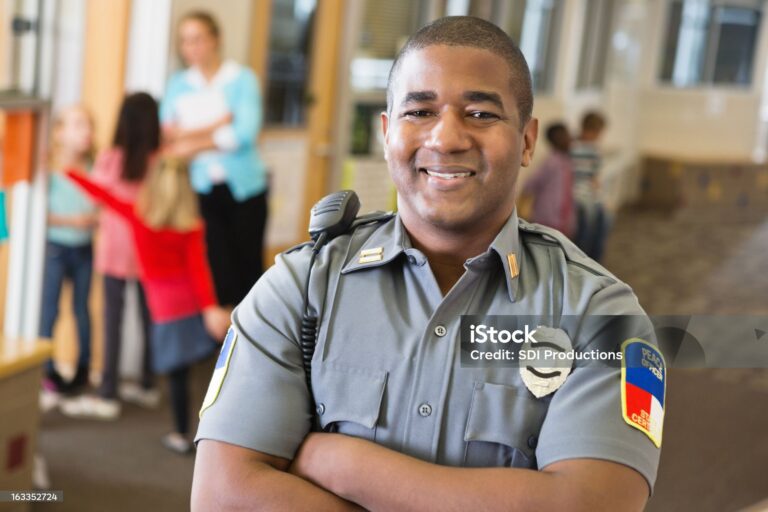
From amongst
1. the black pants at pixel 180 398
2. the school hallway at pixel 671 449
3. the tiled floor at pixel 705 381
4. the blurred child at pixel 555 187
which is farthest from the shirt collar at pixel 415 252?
the blurred child at pixel 555 187

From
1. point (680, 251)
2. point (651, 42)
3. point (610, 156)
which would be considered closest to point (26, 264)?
point (680, 251)

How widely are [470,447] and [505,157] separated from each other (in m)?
0.40

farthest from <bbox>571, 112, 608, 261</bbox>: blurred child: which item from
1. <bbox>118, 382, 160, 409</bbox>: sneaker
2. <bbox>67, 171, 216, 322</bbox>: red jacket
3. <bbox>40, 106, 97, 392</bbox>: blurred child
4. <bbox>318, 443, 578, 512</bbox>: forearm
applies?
<bbox>318, 443, 578, 512</bbox>: forearm

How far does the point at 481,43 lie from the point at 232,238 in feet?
10.7

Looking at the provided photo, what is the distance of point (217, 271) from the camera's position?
14.7 feet

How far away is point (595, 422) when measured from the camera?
4.25 feet

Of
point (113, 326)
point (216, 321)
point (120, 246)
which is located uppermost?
point (120, 246)

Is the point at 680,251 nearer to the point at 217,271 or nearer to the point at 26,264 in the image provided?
the point at 217,271

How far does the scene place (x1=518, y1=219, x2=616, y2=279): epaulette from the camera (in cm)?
140

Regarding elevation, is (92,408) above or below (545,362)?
below

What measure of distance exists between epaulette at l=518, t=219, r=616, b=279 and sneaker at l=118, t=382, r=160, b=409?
9.94ft

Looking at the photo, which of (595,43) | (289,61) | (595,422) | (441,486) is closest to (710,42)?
(595,43)

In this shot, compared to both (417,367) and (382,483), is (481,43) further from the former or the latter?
(382,483)

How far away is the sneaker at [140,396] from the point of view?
4199mm
